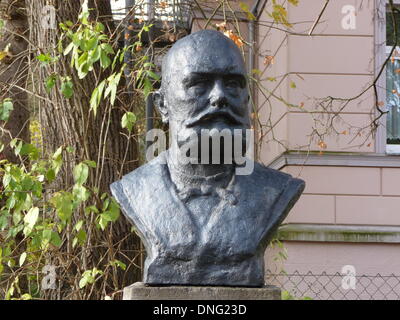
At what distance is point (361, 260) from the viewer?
6.67 m

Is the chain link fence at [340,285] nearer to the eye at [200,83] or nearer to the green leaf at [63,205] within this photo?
the green leaf at [63,205]

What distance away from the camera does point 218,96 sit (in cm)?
314

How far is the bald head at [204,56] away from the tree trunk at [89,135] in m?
1.80

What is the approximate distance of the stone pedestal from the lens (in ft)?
10.2

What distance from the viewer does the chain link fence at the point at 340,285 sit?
6.43 metres

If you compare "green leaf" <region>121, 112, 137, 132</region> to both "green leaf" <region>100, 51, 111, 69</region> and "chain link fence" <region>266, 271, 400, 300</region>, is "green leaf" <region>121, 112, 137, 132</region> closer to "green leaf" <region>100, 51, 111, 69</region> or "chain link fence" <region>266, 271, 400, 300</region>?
"green leaf" <region>100, 51, 111, 69</region>

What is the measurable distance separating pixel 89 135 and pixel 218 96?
89.6 inches

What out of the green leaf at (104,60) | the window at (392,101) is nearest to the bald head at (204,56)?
the green leaf at (104,60)

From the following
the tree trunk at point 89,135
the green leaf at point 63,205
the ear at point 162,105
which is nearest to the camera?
the ear at point 162,105

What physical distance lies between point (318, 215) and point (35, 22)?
3.31 meters

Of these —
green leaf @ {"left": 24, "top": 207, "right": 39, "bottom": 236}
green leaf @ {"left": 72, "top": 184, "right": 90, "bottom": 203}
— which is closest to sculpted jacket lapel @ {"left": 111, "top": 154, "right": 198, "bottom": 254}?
green leaf @ {"left": 72, "top": 184, "right": 90, "bottom": 203}

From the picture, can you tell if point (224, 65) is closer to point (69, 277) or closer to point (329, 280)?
point (69, 277)

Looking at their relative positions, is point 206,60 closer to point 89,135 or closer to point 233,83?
point 233,83

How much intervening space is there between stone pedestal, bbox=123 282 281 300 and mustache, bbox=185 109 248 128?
79 cm
